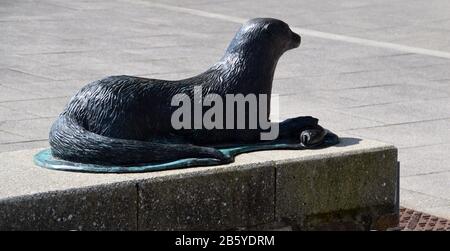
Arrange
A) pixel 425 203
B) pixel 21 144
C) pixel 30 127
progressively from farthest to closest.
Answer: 1. pixel 30 127
2. pixel 21 144
3. pixel 425 203

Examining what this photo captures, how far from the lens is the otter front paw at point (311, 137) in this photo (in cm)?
660

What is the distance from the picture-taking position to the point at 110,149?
616 centimetres

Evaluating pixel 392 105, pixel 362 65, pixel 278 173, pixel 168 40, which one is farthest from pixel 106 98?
pixel 168 40

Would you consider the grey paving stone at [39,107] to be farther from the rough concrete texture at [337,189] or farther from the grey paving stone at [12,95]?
the rough concrete texture at [337,189]

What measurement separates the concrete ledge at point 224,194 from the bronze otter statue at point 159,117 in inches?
4.8

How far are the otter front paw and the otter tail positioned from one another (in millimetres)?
514

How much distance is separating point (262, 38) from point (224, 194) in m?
0.94

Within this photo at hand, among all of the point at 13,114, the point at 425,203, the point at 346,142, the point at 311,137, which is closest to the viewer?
the point at 311,137

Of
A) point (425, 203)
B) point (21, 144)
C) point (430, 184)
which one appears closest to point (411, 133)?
point (430, 184)

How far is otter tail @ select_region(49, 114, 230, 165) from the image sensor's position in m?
6.17

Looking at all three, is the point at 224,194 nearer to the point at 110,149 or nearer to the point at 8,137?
the point at 110,149

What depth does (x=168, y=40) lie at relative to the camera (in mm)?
13922

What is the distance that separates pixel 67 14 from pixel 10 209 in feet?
34.1
